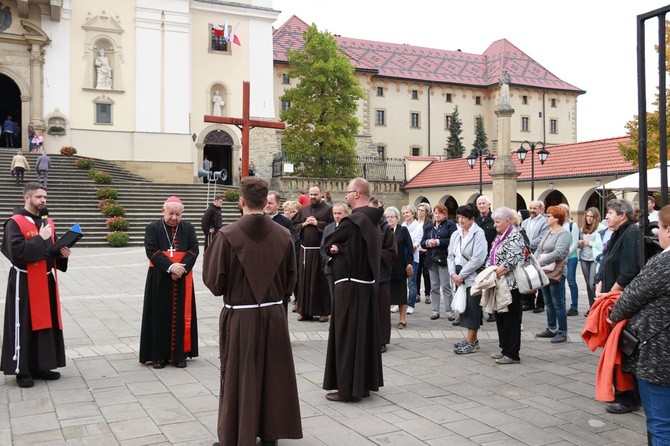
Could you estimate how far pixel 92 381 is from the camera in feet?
22.5

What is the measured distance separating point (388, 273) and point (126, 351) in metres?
3.37

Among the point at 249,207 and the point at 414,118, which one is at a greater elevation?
the point at 414,118

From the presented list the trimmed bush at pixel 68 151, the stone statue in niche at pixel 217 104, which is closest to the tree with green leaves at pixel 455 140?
the stone statue in niche at pixel 217 104

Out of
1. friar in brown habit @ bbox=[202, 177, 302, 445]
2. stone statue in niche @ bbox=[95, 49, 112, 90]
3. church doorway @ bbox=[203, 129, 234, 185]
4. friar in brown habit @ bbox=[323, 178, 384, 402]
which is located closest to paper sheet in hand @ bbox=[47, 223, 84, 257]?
friar in brown habit @ bbox=[202, 177, 302, 445]

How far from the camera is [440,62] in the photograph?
64.6m

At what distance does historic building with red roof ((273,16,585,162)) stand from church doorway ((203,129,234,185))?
13.6 meters

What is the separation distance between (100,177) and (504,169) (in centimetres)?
1756

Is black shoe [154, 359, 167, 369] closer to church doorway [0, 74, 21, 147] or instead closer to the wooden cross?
the wooden cross

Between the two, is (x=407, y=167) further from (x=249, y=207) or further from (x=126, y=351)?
(x=249, y=207)

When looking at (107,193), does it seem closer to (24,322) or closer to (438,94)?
(24,322)

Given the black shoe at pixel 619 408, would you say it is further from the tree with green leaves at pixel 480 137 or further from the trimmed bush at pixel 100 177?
the tree with green leaves at pixel 480 137

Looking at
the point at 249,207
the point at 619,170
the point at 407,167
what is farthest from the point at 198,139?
the point at 249,207

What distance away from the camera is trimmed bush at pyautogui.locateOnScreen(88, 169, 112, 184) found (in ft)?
98.9

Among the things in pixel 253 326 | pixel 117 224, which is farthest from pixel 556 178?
pixel 253 326
